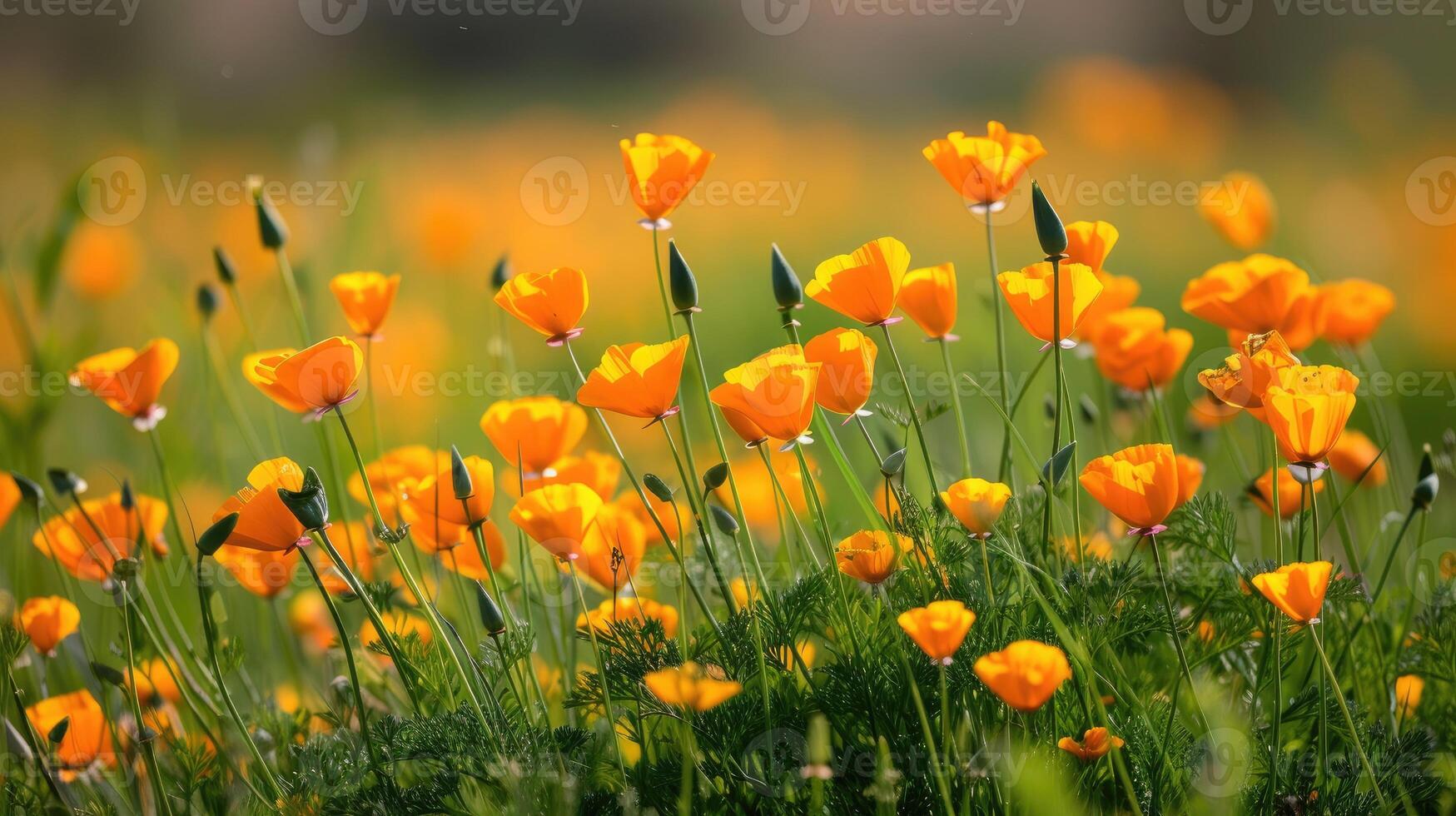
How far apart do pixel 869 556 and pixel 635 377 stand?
0.25 m

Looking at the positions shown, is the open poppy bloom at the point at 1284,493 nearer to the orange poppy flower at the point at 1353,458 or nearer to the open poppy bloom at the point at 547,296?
the orange poppy flower at the point at 1353,458

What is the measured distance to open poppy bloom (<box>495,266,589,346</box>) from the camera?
986 mm

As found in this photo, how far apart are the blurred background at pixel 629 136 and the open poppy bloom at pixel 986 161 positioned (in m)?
0.78

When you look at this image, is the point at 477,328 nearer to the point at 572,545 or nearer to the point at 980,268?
the point at 980,268

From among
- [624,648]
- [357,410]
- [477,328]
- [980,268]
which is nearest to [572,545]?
[624,648]

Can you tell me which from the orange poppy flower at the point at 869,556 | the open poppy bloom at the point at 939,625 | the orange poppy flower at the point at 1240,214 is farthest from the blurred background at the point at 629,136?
the open poppy bloom at the point at 939,625

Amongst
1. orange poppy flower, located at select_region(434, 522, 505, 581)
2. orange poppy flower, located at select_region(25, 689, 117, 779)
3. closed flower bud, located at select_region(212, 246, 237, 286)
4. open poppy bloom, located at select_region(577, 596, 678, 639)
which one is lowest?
orange poppy flower, located at select_region(25, 689, 117, 779)

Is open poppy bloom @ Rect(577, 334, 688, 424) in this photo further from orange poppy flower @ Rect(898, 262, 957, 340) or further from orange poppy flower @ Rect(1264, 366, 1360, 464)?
orange poppy flower @ Rect(1264, 366, 1360, 464)

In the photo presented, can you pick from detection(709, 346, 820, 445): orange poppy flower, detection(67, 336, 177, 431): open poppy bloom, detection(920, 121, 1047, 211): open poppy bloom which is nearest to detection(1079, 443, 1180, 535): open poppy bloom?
detection(709, 346, 820, 445): orange poppy flower

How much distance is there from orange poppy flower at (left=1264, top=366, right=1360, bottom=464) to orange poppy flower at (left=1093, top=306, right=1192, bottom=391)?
0.36 meters

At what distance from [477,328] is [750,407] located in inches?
105

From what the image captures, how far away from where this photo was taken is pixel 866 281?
982 millimetres

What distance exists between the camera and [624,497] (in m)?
1.33

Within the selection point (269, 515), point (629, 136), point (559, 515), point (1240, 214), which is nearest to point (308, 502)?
point (269, 515)
